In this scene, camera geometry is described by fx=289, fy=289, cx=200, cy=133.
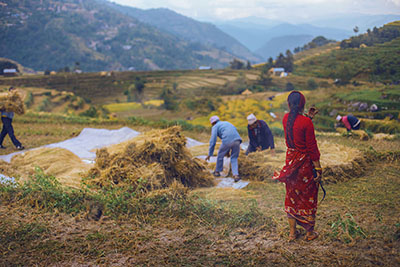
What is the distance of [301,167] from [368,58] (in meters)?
7.79

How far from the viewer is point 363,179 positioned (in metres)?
5.38

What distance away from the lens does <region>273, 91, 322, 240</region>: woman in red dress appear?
10.3 feet

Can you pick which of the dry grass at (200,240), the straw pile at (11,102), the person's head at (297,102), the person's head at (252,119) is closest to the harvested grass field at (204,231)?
the dry grass at (200,240)

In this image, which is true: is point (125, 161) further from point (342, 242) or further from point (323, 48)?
point (323, 48)

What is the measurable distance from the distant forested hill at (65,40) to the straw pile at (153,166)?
12122 mm

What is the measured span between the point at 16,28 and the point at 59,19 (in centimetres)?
697

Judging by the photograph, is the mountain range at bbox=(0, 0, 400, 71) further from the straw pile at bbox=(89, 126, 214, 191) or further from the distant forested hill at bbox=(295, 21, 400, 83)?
the straw pile at bbox=(89, 126, 214, 191)

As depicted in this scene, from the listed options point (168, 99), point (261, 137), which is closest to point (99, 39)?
point (168, 99)

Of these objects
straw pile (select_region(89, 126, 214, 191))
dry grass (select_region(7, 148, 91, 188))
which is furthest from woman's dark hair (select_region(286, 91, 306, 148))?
dry grass (select_region(7, 148, 91, 188))

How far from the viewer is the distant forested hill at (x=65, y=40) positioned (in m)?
A: 14.6

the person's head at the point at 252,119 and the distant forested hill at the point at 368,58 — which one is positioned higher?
the distant forested hill at the point at 368,58

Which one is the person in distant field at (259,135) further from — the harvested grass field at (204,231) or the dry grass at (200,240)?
the dry grass at (200,240)

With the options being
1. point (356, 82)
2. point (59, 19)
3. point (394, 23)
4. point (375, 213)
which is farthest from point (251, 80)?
point (59, 19)

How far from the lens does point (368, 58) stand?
917 centimetres
